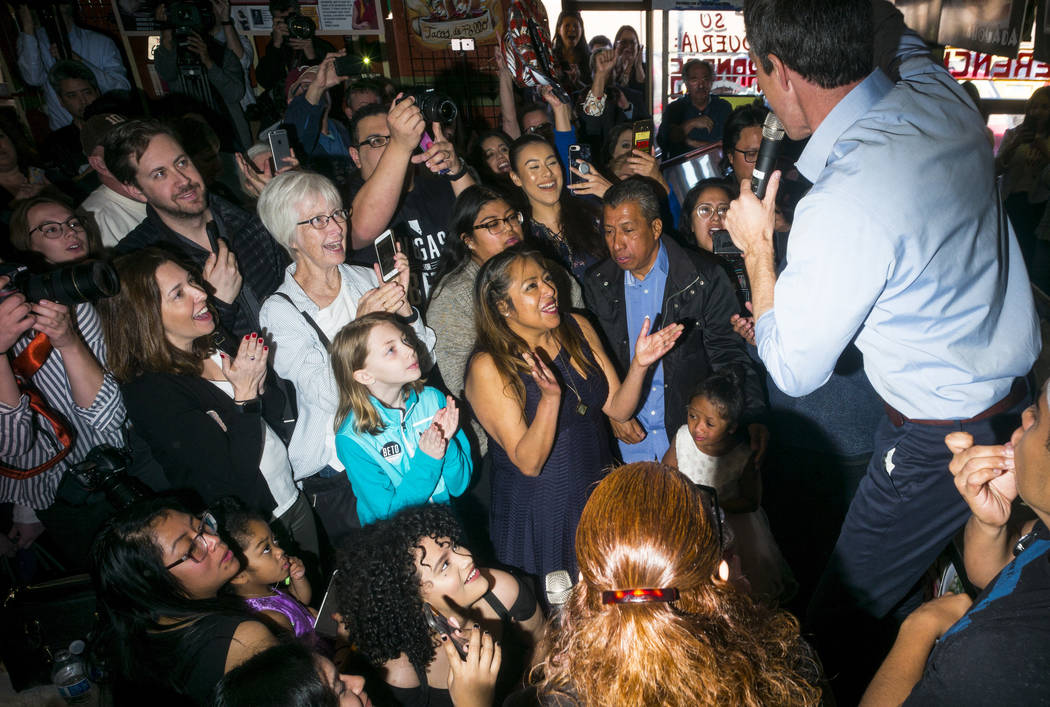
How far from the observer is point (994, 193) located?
1.72m

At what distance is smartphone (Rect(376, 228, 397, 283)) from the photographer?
8.85 ft

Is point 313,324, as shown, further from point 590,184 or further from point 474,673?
point 590,184

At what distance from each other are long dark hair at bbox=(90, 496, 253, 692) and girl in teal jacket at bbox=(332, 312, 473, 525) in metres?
0.67

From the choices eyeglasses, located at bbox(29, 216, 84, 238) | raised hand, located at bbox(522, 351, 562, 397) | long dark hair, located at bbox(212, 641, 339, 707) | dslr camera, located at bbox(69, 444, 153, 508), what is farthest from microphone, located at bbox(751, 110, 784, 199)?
eyeglasses, located at bbox(29, 216, 84, 238)

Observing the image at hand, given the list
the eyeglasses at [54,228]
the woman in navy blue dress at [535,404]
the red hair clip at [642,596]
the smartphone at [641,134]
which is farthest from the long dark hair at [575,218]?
the red hair clip at [642,596]

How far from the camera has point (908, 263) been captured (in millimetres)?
1572

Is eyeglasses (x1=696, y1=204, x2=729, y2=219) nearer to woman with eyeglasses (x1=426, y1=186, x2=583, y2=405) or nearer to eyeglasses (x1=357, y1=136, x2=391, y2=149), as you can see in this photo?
woman with eyeglasses (x1=426, y1=186, x2=583, y2=405)

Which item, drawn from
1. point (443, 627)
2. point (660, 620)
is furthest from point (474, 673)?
point (660, 620)

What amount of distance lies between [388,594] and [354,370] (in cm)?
89

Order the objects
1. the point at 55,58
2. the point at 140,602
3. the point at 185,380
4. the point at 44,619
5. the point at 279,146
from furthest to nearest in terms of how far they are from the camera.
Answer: the point at 55,58 → the point at 279,146 → the point at 44,619 → the point at 185,380 → the point at 140,602

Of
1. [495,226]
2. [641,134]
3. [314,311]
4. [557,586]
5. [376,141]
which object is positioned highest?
[376,141]

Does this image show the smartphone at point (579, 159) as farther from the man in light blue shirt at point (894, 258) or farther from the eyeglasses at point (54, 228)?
the eyeglasses at point (54, 228)

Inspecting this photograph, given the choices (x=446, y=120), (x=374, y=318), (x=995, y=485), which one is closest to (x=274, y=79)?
(x=446, y=120)

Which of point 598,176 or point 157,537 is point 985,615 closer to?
point 157,537
